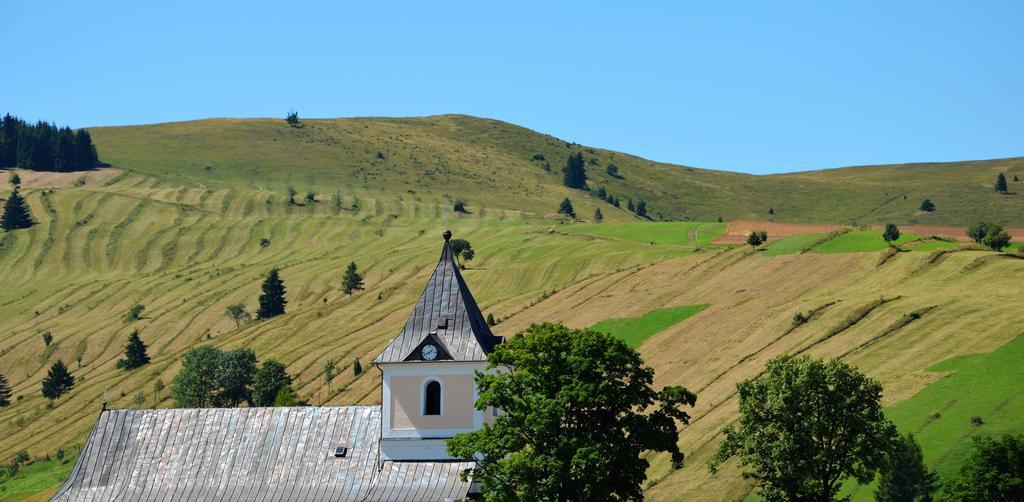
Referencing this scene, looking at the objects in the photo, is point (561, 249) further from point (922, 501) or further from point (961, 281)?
point (922, 501)

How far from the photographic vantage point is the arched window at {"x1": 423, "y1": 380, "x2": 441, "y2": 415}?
63.7m

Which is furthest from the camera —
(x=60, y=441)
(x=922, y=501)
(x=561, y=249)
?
(x=561, y=249)

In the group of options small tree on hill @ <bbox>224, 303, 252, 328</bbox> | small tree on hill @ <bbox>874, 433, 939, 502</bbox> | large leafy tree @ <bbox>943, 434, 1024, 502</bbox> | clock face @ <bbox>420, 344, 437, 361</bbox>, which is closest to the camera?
clock face @ <bbox>420, 344, 437, 361</bbox>

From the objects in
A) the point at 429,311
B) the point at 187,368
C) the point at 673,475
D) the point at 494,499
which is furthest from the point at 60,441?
the point at 494,499

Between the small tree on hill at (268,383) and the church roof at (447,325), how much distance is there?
63.0 meters

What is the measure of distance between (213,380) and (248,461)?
65.9m

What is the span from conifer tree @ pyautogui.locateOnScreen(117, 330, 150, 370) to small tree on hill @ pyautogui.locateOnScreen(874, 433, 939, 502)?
10243 centimetres

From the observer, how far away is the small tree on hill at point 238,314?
560 ft

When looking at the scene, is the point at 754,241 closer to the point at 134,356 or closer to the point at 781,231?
the point at 781,231

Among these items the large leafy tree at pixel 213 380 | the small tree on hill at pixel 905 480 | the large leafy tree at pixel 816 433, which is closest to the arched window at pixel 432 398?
the large leafy tree at pixel 816 433

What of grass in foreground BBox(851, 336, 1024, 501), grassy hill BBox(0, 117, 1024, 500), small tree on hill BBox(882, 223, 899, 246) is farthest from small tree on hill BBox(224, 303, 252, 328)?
grass in foreground BBox(851, 336, 1024, 501)

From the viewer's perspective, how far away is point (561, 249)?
185750mm

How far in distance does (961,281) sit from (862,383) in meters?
54.3

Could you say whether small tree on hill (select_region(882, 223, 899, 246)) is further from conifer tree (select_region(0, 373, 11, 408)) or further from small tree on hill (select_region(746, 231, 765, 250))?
conifer tree (select_region(0, 373, 11, 408))
